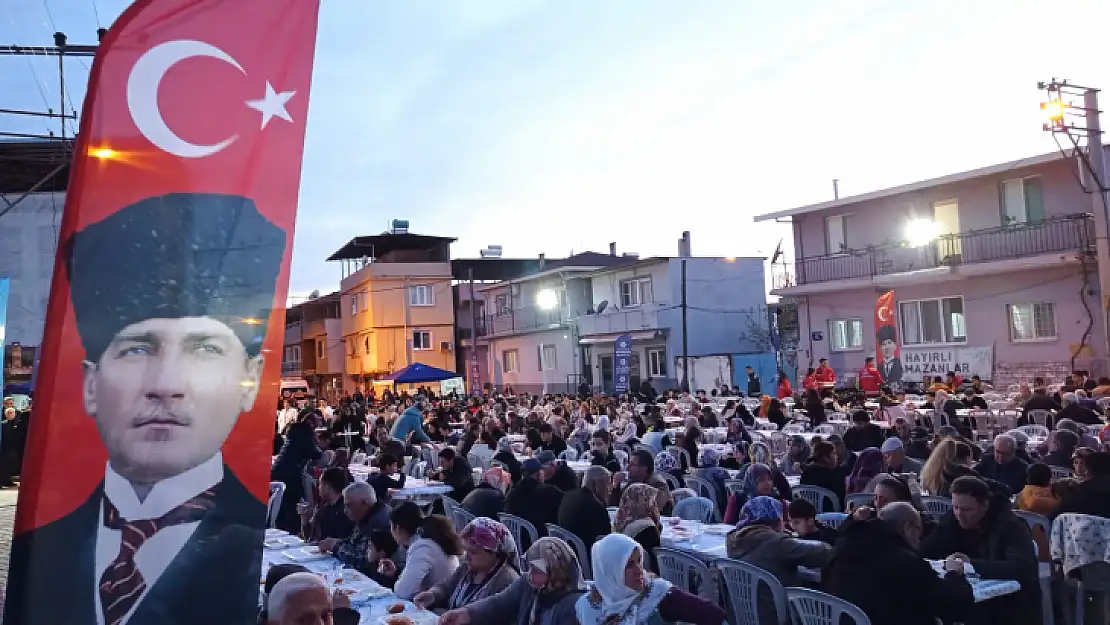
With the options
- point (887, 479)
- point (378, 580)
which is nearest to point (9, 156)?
point (378, 580)

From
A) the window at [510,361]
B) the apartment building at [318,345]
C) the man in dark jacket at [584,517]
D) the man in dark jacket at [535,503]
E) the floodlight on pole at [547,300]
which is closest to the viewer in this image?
the man in dark jacket at [584,517]

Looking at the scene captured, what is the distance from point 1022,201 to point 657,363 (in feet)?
53.4

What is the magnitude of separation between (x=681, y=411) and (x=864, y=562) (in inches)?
618

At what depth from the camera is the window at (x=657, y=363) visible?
3700cm

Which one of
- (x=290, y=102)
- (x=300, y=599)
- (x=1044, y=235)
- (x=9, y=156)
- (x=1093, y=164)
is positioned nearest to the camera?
(x=290, y=102)

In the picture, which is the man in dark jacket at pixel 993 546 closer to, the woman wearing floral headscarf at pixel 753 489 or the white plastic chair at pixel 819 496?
the woman wearing floral headscarf at pixel 753 489

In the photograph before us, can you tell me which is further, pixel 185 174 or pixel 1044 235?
pixel 1044 235

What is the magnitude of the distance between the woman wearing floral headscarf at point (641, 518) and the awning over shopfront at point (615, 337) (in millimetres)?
30239

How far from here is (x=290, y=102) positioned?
2.36m

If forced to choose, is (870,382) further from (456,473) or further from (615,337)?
(615,337)

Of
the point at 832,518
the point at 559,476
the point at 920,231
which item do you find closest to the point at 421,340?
the point at 920,231

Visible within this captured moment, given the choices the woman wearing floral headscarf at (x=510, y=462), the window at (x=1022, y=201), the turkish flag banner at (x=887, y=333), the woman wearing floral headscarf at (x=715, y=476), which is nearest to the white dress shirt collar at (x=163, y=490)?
the woman wearing floral headscarf at (x=715, y=476)

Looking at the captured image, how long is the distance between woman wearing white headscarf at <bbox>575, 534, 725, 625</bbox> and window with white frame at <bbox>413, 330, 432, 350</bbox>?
1730 inches

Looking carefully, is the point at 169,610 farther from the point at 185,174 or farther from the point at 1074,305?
the point at 1074,305
